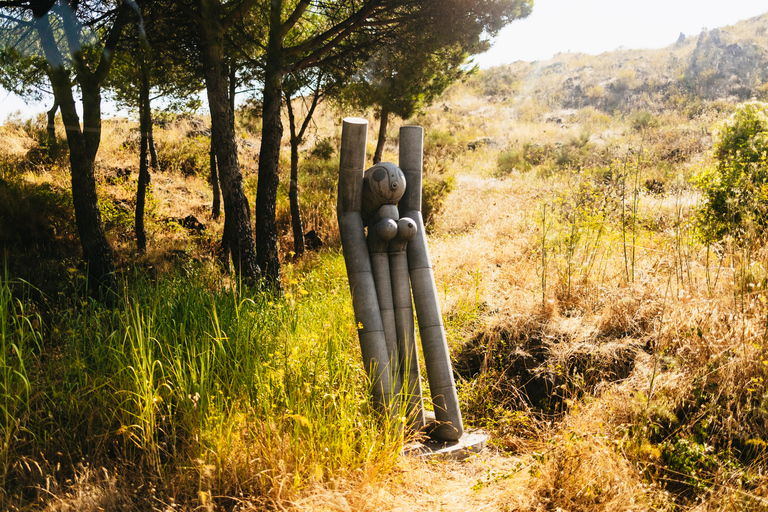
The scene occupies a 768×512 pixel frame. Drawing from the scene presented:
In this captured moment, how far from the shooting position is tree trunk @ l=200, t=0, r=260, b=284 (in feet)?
18.7

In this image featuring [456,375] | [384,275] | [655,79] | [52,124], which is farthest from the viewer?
[655,79]

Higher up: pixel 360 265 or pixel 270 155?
pixel 270 155

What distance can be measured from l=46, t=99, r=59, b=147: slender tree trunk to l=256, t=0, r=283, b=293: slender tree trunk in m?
2.63

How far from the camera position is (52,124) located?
7242 millimetres

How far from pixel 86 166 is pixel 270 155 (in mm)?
2315

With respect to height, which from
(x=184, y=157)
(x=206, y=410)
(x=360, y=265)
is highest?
(x=184, y=157)

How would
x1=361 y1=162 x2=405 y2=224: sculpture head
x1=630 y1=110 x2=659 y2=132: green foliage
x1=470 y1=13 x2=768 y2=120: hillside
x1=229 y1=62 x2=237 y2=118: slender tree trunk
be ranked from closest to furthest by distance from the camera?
x1=361 y1=162 x2=405 y2=224: sculpture head
x1=229 y1=62 x2=237 y2=118: slender tree trunk
x1=630 y1=110 x2=659 y2=132: green foliage
x1=470 y1=13 x2=768 y2=120: hillside

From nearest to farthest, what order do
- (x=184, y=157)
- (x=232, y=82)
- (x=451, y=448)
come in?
(x=451, y=448) < (x=232, y=82) < (x=184, y=157)

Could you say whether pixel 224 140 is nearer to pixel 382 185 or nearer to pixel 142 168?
pixel 142 168

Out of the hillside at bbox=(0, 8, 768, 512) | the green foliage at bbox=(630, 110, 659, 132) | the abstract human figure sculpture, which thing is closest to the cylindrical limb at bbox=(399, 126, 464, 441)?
the abstract human figure sculpture

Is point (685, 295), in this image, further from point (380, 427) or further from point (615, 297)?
point (380, 427)

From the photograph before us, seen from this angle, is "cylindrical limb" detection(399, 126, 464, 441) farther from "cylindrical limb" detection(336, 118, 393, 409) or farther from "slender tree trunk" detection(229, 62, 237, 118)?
"slender tree trunk" detection(229, 62, 237, 118)

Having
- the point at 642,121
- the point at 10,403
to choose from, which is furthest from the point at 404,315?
the point at 642,121

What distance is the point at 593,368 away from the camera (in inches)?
136
